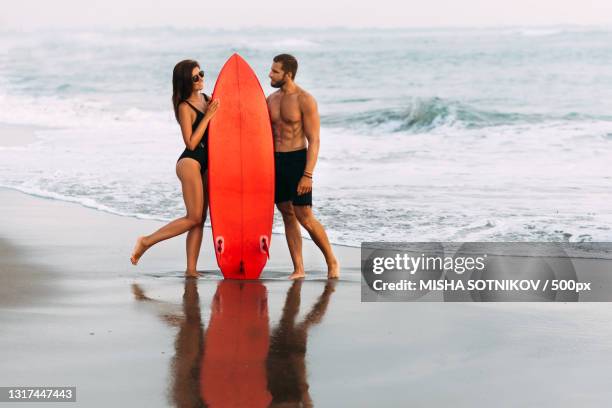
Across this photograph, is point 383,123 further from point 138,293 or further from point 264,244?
point 138,293

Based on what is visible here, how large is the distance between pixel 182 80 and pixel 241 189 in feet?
2.47

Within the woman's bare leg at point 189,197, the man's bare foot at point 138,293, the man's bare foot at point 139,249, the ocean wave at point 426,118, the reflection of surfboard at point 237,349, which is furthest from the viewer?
the ocean wave at point 426,118

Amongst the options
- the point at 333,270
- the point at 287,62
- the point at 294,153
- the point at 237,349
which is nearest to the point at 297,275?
the point at 333,270

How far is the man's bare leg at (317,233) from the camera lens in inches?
256

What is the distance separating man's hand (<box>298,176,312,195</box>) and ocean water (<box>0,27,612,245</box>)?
1.60m

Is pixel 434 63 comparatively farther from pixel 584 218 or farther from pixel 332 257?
pixel 332 257

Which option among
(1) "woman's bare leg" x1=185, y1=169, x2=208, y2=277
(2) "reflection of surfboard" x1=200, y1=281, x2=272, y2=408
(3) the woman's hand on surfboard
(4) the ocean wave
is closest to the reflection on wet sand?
(2) "reflection of surfboard" x1=200, y1=281, x2=272, y2=408

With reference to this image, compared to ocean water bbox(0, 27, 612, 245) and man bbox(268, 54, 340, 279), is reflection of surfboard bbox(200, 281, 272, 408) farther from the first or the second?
ocean water bbox(0, 27, 612, 245)

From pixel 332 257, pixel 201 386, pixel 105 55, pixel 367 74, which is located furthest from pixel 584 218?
pixel 105 55

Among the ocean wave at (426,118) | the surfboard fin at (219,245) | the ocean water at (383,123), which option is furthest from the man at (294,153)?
the ocean wave at (426,118)

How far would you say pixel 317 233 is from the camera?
6527 millimetres

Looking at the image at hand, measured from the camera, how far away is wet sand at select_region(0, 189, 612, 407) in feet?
13.7

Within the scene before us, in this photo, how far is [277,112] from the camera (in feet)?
21.4

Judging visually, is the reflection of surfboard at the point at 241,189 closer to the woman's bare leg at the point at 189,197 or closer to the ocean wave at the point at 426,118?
the woman's bare leg at the point at 189,197
